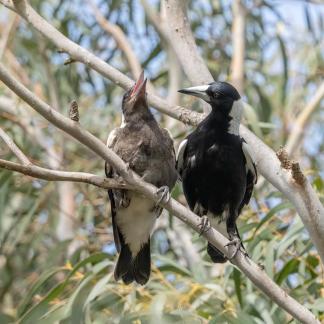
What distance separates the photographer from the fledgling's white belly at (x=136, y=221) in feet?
11.5

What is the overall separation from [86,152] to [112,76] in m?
2.56

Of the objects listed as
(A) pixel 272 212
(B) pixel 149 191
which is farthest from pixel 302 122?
(B) pixel 149 191

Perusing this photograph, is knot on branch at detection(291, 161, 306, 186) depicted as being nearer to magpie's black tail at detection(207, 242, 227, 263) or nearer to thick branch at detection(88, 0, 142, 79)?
magpie's black tail at detection(207, 242, 227, 263)

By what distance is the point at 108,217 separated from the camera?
4969mm

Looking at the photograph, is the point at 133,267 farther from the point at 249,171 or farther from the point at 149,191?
the point at 149,191

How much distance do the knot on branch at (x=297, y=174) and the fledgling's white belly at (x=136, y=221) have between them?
0.91 metres

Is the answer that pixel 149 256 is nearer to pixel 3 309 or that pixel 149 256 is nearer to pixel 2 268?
pixel 2 268

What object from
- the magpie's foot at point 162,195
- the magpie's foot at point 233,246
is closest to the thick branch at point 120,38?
the magpie's foot at point 233,246

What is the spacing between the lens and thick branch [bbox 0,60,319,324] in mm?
2451

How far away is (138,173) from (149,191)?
0.66 m

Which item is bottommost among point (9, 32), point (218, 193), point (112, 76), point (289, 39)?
point (218, 193)

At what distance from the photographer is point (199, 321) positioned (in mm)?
3330

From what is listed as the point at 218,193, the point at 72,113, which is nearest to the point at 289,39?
the point at 218,193

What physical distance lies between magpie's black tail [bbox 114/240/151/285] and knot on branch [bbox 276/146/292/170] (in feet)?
3.51
